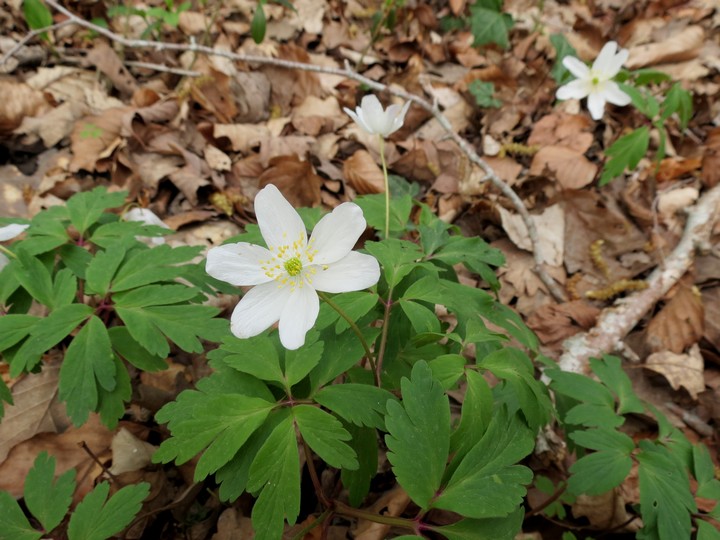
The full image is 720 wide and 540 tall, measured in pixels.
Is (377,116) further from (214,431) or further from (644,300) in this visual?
(644,300)

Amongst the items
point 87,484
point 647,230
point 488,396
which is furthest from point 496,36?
point 87,484

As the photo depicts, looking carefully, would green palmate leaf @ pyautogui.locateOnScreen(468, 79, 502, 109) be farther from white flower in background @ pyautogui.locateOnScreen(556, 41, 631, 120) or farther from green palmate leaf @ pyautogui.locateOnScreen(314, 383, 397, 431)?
green palmate leaf @ pyautogui.locateOnScreen(314, 383, 397, 431)

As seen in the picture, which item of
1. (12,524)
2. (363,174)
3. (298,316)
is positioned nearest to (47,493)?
(12,524)

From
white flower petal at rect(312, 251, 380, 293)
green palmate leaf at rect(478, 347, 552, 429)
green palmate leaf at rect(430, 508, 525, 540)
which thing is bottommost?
green palmate leaf at rect(430, 508, 525, 540)

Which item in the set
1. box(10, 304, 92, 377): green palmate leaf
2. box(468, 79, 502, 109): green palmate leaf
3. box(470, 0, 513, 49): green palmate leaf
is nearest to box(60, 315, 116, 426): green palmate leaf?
box(10, 304, 92, 377): green palmate leaf

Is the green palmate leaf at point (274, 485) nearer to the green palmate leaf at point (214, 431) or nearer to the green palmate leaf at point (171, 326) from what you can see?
the green palmate leaf at point (214, 431)
